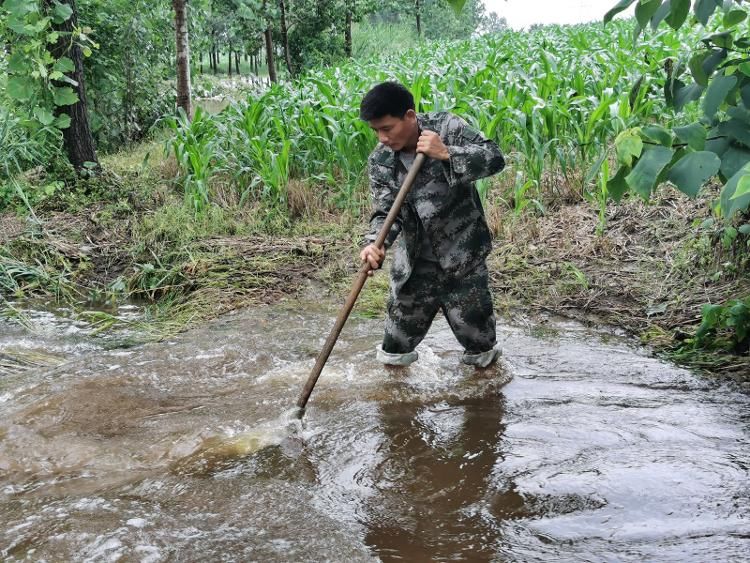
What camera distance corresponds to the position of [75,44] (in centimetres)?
670

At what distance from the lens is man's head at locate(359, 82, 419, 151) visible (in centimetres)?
283

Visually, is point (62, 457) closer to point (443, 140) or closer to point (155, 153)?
point (443, 140)

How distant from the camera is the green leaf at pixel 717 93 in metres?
1.97

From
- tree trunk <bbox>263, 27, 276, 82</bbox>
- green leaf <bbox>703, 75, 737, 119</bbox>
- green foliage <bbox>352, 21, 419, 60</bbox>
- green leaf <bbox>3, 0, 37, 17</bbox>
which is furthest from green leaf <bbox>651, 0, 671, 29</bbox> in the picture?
green foliage <bbox>352, 21, 419, 60</bbox>

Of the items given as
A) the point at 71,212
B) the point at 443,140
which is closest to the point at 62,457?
the point at 443,140

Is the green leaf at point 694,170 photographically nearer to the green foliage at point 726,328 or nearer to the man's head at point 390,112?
the man's head at point 390,112

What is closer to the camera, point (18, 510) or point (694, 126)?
point (694, 126)

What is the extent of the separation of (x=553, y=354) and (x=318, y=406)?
1354mm

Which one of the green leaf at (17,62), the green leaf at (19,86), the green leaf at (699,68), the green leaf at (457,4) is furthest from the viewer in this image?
the green leaf at (19,86)

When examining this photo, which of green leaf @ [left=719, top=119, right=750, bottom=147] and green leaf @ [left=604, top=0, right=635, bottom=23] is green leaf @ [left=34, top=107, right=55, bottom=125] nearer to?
green leaf @ [left=604, top=0, right=635, bottom=23]

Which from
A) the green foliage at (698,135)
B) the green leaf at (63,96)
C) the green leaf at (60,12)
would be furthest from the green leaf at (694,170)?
the green leaf at (63,96)

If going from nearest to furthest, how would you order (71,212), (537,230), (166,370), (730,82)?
(730,82) → (166,370) → (537,230) → (71,212)

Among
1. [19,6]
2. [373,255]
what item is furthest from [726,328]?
[19,6]

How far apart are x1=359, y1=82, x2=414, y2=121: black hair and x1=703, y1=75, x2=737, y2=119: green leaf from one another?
1.21m
